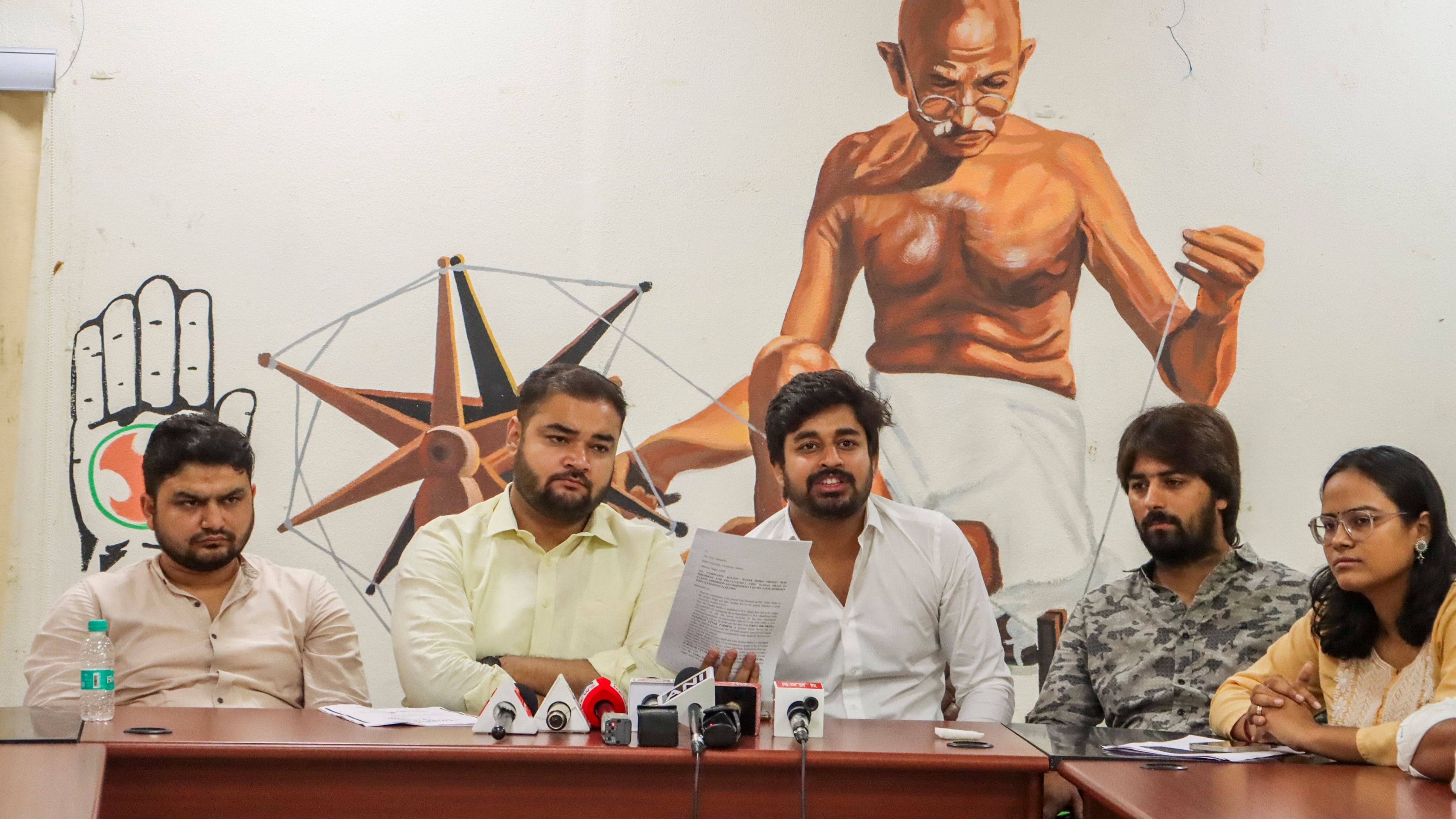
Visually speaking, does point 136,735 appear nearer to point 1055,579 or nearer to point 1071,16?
point 1055,579

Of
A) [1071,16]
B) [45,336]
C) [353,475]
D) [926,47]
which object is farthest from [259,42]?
[1071,16]

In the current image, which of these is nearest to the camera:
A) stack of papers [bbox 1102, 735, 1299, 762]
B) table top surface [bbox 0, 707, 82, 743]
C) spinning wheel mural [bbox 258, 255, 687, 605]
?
table top surface [bbox 0, 707, 82, 743]

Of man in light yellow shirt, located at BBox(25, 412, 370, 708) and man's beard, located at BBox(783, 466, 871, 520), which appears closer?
man in light yellow shirt, located at BBox(25, 412, 370, 708)

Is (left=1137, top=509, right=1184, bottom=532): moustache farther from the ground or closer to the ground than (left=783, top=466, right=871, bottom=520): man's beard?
closer to the ground

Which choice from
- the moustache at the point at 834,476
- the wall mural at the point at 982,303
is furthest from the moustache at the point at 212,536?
the moustache at the point at 834,476

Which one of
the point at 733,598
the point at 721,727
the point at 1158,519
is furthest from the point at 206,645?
the point at 1158,519

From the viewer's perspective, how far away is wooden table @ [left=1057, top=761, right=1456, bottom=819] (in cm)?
161

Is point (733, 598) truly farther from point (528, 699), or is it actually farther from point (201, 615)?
point (201, 615)

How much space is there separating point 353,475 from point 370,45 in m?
1.26

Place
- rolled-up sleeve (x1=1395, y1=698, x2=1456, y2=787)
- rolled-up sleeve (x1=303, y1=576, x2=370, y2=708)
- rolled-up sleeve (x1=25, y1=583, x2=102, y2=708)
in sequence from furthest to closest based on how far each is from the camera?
rolled-up sleeve (x1=303, y1=576, x2=370, y2=708) → rolled-up sleeve (x1=25, y1=583, x2=102, y2=708) → rolled-up sleeve (x1=1395, y1=698, x2=1456, y2=787)

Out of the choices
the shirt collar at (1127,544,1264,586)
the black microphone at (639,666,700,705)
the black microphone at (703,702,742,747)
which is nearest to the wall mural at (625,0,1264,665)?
the shirt collar at (1127,544,1264,586)

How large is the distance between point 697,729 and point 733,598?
38 centimetres

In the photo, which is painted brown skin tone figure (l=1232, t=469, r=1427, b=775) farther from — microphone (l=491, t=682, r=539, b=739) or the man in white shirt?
microphone (l=491, t=682, r=539, b=739)

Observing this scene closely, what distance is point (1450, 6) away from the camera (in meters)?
3.69
